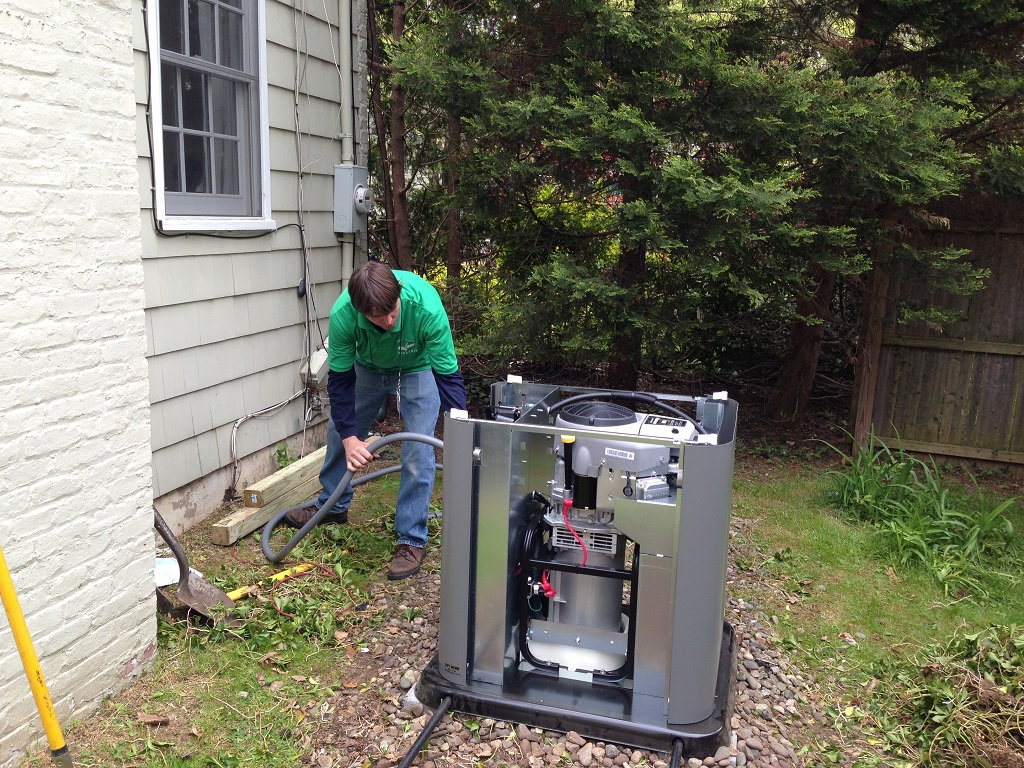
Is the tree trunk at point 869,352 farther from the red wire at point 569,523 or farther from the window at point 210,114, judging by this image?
the window at point 210,114

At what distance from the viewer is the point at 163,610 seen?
3.28 metres

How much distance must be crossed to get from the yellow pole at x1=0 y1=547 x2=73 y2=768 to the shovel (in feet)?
3.53

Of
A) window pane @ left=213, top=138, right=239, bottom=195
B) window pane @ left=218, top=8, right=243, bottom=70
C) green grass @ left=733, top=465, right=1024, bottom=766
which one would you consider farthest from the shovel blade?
window pane @ left=218, top=8, right=243, bottom=70

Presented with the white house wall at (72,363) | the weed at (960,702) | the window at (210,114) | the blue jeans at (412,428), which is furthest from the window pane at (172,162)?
the weed at (960,702)

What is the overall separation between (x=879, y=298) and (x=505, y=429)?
3898 mm

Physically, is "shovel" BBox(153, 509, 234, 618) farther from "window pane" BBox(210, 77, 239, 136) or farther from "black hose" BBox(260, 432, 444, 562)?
"window pane" BBox(210, 77, 239, 136)

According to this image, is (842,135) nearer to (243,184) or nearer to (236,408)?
(243,184)

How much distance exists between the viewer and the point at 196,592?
3.37 m

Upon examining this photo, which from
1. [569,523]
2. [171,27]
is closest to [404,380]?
[569,523]

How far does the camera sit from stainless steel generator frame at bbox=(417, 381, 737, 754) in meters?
2.57

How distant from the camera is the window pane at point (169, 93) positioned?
4051 mm

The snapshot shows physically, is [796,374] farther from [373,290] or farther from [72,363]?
[72,363]

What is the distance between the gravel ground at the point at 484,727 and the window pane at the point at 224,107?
9.23 ft

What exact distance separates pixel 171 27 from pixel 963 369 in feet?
16.9
